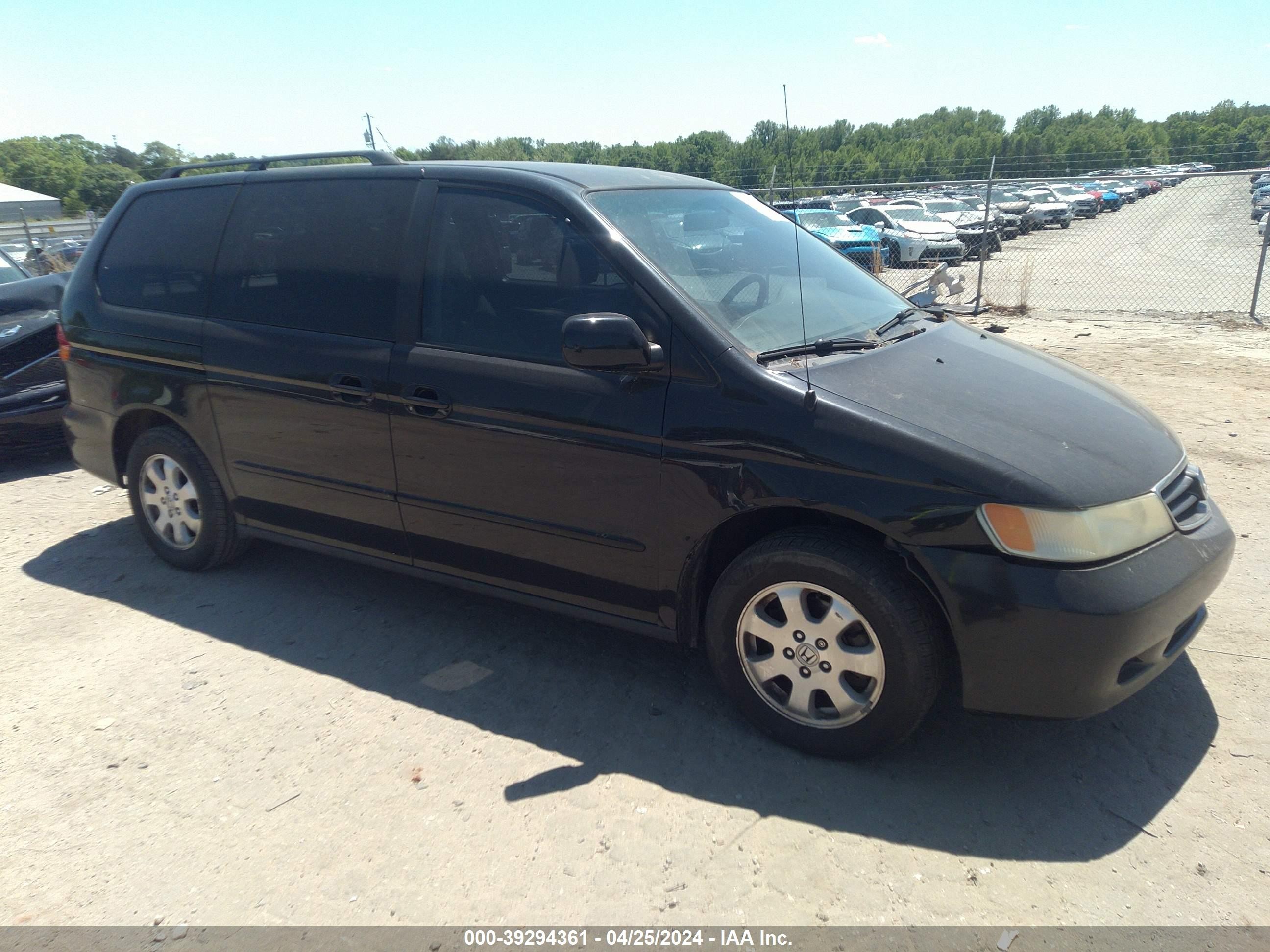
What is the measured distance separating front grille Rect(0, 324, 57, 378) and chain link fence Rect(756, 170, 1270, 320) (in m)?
5.46

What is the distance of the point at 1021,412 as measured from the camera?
3.00m

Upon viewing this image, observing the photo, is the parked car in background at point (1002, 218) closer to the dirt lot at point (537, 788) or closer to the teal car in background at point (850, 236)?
the teal car in background at point (850, 236)

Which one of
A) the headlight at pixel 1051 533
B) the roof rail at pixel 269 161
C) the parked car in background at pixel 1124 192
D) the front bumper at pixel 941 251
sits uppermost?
the roof rail at pixel 269 161

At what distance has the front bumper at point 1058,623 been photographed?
2551mm

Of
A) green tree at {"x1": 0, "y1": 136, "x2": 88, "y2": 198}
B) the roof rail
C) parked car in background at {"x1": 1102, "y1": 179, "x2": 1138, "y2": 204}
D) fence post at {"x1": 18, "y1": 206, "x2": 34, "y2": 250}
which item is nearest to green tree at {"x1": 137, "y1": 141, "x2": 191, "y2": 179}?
green tree at {"x1": 0, "y1": 136, "x2": 88, "y2": 198}

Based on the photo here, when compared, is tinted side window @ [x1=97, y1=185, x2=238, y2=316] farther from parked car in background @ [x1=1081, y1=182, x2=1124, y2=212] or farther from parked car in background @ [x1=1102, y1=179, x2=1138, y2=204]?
parked car in background @ [x1=1102, y1=179, x2=1138, y2=204]

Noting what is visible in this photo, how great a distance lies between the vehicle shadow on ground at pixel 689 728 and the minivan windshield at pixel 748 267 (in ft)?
4.68

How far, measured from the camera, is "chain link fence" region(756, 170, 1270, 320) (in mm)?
12922

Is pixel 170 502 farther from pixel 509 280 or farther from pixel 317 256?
pixel 509 280

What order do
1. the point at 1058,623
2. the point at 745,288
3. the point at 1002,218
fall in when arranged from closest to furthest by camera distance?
the point at 1058,623, the point at 745,288, the point at 1002,218

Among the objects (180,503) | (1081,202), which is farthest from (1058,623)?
(1081,202)

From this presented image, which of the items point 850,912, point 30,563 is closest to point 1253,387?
point 850,912

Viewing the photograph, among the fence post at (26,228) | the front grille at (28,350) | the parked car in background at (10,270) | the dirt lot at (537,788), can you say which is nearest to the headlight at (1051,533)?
the dirt lot at (537,788)

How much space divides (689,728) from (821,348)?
1.46 metres
